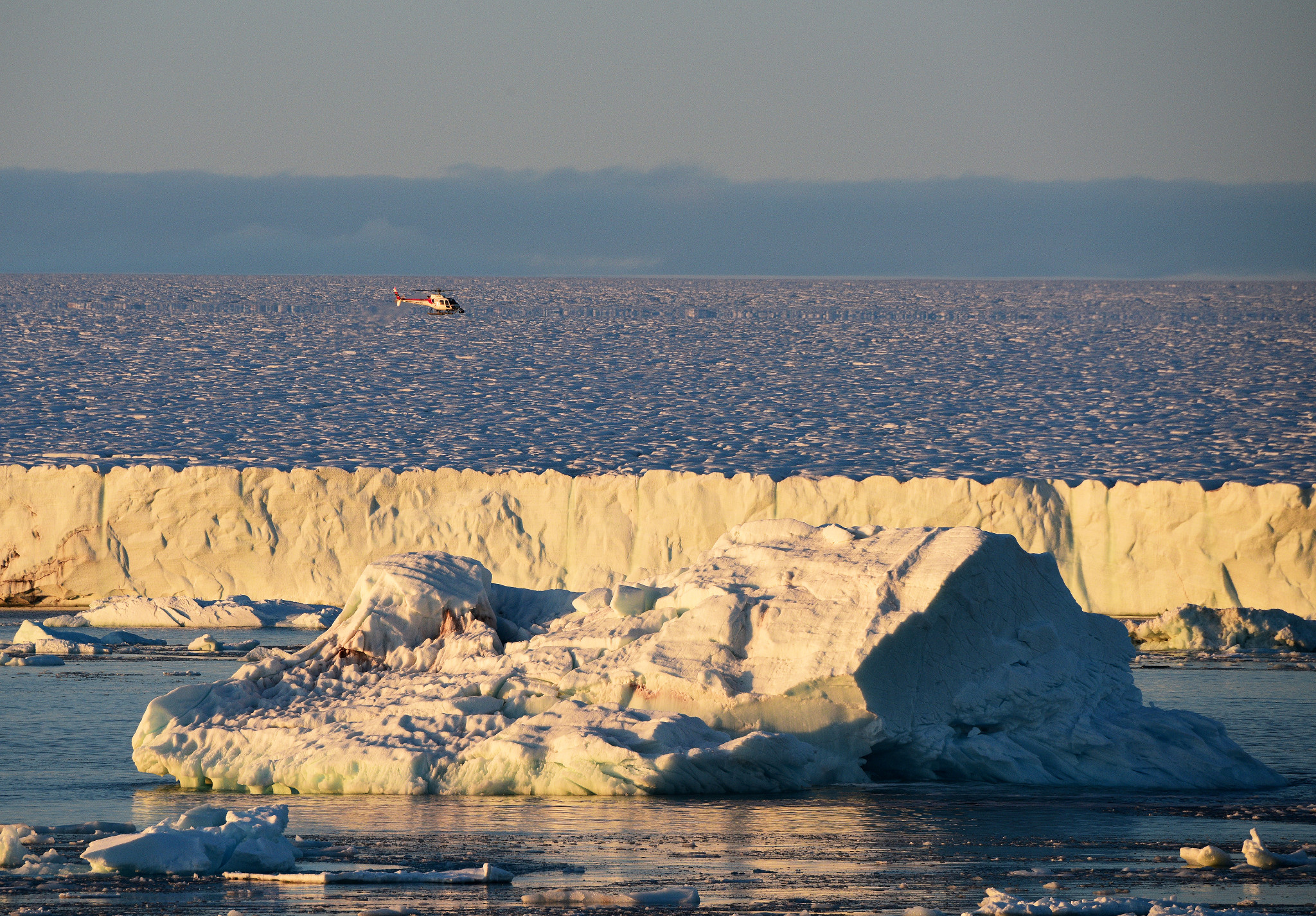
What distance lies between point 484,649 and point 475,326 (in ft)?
139

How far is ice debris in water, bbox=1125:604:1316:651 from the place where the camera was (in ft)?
66.7

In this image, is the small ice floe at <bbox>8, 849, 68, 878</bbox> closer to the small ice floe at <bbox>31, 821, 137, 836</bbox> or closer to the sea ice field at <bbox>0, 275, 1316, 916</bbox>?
the sea ice field at <bbox>0, 275, 1316, 916</bbox>

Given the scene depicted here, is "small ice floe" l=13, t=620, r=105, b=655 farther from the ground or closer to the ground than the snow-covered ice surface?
closer to the ground

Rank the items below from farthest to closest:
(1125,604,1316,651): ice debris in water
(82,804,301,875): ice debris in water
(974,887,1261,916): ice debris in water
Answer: (1125,604,1316,651): ice debris in water → (82,804,301,875): ice debris in water → (974,887,1261,916): ice debris in water

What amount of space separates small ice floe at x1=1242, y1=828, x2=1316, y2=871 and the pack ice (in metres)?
2.79

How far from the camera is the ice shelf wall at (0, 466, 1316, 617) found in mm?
21969

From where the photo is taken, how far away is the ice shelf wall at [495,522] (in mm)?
21969

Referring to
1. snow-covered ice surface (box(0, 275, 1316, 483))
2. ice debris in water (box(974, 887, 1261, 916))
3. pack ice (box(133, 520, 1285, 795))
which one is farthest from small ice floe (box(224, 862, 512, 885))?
snow-covered ice surface (box(0, 275, 1316, 483))

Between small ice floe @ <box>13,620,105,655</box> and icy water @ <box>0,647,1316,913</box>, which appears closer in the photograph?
icy water @ <box>0,647,1316,913</box>

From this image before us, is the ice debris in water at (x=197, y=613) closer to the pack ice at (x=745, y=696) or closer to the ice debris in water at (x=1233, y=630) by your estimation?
the pack ice at (x=745, y=696)

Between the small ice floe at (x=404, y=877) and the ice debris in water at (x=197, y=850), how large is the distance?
34cm

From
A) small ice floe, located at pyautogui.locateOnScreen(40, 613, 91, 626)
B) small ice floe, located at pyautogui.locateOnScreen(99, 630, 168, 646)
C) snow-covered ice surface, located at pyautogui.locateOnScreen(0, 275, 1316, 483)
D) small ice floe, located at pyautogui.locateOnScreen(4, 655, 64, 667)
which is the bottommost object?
small ice floe, located at pyautogui.locateOnScreen(4, 655, 64, 667)

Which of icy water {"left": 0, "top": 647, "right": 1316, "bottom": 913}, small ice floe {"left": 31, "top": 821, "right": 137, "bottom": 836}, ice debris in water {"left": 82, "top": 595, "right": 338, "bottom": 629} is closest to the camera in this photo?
icy water {"left": 0, "top": 647, "right": 1316, "bottom": 913}

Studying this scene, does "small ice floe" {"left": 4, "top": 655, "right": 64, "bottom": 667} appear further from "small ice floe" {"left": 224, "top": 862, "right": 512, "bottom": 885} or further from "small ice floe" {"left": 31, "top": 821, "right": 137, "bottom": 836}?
"small ice floe" {"left": 224, "top": 862, "right": 512, "bottom": 885}
